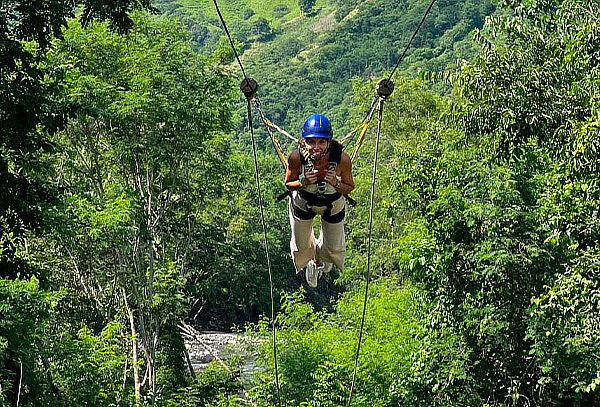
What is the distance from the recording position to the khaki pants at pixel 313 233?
20.5ft

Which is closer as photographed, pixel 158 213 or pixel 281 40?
pixel 158 213

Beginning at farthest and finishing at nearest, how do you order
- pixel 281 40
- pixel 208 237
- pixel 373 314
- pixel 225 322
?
pixel 281 40, pixel 225 322, pixel 208 237, pixel 373 314

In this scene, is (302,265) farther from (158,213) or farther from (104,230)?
(158,213)

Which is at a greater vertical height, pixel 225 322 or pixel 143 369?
pixel 143 369

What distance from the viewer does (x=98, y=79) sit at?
50.8 feet

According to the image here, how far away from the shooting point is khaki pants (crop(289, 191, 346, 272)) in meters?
6.25

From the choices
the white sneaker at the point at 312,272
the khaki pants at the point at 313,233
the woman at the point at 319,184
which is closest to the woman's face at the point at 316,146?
the woman at the point at 319,184

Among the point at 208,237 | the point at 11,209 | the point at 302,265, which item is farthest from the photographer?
the point at 208,237

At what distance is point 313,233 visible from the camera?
21.9ft

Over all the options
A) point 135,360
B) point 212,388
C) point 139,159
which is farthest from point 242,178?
point 135,360

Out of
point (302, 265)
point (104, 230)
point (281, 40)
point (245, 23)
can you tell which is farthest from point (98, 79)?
point (245, 23)

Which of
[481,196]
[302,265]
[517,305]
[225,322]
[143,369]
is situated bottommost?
[225,322]

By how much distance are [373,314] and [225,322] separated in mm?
26652

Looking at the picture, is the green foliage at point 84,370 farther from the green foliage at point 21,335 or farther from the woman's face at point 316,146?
the woman's face at point 316,146
